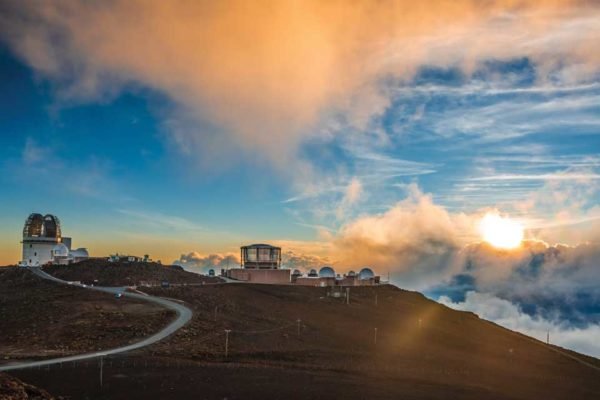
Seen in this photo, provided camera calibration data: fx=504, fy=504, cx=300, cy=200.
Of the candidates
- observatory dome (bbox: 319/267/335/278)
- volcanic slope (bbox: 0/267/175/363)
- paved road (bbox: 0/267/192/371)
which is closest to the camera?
paved road (bbox: 0/267/192/371)

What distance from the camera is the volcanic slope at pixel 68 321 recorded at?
1967 inches

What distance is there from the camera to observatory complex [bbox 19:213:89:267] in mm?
109750

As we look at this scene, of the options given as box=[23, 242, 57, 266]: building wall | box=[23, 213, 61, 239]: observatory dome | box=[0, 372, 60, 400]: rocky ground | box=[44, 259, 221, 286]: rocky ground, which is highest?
box=[23, 213, 61, 239]: observatory dome

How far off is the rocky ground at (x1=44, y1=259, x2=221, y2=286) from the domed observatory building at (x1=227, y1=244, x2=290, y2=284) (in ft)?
24.3

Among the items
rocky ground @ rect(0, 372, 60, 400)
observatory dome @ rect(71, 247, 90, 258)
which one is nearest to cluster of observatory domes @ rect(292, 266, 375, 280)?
observatory dome @ rect(71, 247, 90, 258)

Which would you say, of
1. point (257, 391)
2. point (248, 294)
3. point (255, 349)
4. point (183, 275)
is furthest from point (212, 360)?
point (183, 275)

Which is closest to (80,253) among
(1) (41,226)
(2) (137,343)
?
(1) (41,226)

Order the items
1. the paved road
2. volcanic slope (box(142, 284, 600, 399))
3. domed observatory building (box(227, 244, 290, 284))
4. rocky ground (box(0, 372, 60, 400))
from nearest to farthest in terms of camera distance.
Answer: rocky ground (box(0, 372, 60, 400)) < the paved road < volcanic slope (box(142, 284, 600, 399)) < domed observatory building (box(227, 244, 290, 284))

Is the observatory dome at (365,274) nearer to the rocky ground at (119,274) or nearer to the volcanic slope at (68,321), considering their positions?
the rocky ground at (119,274)

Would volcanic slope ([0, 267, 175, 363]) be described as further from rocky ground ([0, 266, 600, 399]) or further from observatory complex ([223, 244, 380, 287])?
observatory complex ([223, 244, 380, 287])

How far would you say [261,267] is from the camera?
4432 inches

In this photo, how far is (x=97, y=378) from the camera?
3875 centimetres

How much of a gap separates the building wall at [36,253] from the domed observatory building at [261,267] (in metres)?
39.9

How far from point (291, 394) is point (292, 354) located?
15.9 metres
